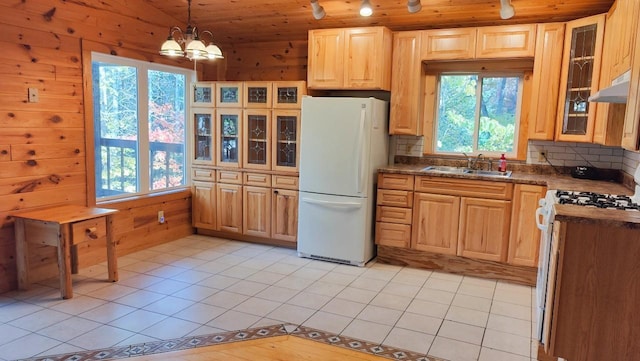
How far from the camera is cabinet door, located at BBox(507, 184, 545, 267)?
3672 millimetres

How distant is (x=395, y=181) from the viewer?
4.15m

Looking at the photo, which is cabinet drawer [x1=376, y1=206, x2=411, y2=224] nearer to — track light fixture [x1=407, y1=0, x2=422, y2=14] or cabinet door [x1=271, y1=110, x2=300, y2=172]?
cabinet door [x1=271, y1=110, x2=300, y2=172]

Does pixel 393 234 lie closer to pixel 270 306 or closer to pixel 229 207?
pixel 270 306

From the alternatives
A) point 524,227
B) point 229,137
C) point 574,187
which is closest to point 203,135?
point 229,137

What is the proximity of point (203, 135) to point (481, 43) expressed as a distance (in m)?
3.05

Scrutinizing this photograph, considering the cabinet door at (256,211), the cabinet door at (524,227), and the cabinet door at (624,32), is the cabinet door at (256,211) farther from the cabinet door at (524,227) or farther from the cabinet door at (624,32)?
the cabinet door at (624,32)

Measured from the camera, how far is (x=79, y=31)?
12.2ft

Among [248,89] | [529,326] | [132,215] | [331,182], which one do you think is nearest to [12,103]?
[132,215]

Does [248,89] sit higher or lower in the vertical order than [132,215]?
higher

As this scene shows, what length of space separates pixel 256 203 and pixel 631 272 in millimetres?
3491

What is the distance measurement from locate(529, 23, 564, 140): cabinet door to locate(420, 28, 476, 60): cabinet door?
56 centimetres

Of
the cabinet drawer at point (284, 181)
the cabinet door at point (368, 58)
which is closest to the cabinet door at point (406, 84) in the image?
the cabinet door at point (368, 58)

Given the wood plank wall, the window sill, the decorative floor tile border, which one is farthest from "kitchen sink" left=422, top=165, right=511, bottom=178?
the wood plank wall

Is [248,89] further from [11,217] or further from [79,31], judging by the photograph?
[11,217]
